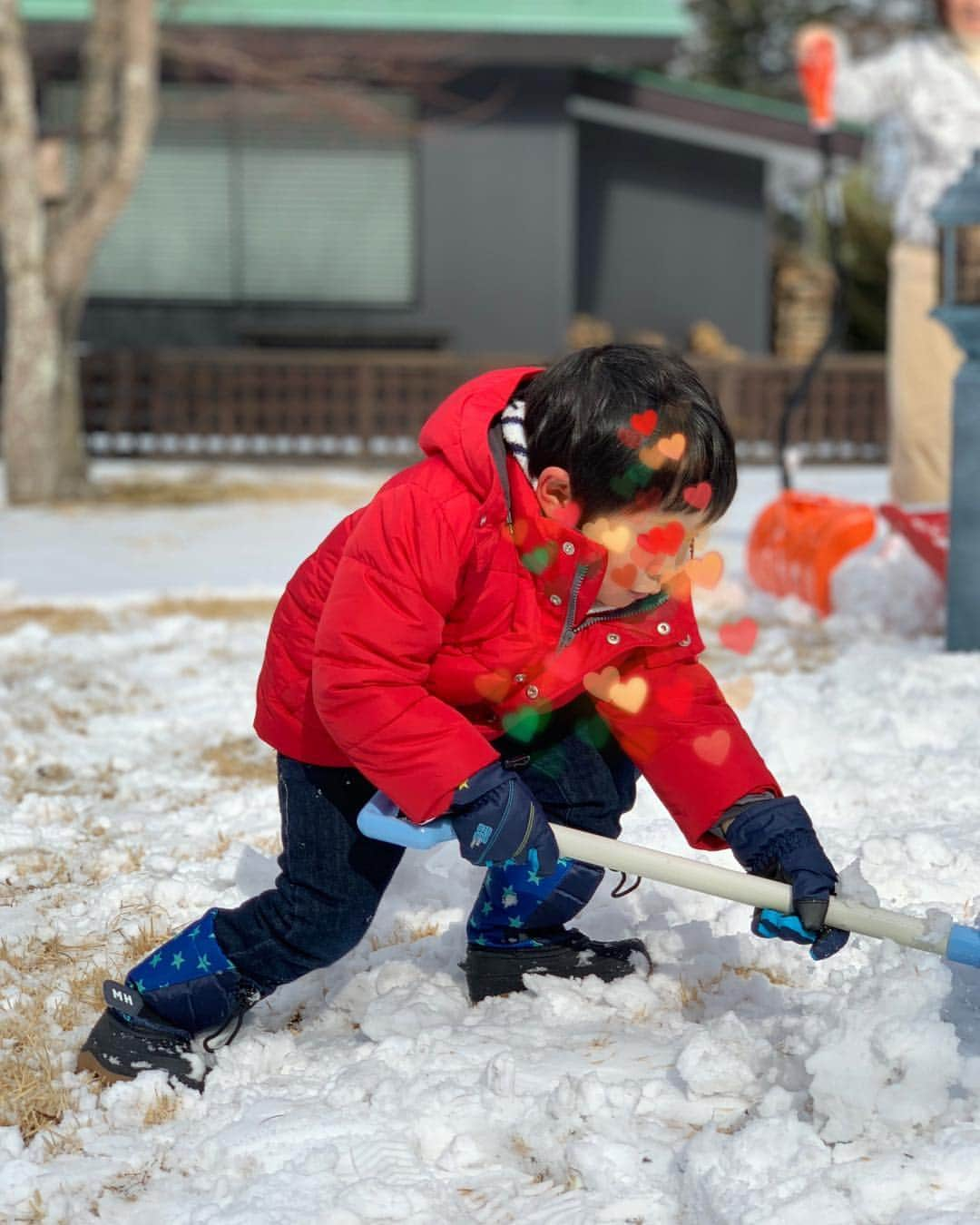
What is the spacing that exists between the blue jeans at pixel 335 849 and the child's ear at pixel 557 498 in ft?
1.40

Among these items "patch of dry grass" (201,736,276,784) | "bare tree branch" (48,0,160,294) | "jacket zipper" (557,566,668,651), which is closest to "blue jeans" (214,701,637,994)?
"jacket zipper" (557,566,668,651)

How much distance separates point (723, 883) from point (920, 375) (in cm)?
526

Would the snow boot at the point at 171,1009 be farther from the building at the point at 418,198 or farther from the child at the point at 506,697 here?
the building at the point at 418,198

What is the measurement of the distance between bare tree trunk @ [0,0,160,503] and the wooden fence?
8.58 feet

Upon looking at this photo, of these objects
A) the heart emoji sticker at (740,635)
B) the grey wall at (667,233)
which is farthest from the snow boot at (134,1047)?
the grey wall at (667,233)

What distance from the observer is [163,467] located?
1219 centimetres

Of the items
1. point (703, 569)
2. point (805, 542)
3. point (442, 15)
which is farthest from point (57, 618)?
point (442, 15)

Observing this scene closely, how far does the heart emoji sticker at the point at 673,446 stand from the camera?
2.04 meters

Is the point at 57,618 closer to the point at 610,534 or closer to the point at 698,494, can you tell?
the point at 610,534

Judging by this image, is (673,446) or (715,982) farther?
(715,982)

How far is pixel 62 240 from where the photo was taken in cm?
954

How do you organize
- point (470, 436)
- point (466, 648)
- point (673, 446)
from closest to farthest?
point (673, 446)
point (470, 436)
point (466, 648)

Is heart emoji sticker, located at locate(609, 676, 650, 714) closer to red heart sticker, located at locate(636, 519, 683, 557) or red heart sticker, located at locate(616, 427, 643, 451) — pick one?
red heart sticker, located at locate(636, 519, 683, 557)

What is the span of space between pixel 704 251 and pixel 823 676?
1046 centimetres
